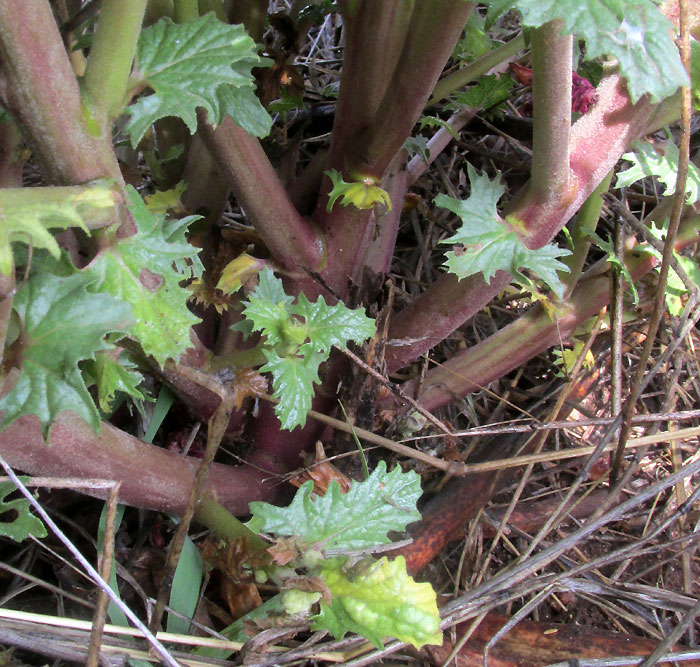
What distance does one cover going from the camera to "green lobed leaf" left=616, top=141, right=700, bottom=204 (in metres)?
0.84

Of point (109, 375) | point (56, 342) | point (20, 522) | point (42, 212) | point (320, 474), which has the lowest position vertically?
point (320, 474)

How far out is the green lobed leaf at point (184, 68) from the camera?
57cm

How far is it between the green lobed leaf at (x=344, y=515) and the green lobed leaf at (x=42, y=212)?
369 millimetres

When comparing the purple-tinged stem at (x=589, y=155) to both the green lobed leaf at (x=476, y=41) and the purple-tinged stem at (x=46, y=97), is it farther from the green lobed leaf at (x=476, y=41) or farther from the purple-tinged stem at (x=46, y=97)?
the purple-tinged stem at (x=46, y=97)

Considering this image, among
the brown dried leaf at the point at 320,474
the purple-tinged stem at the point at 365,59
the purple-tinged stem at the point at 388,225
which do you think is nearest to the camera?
the purple-tinged stem at the point at 365,59

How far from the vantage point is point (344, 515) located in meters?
0.72

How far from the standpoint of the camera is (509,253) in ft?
2.52

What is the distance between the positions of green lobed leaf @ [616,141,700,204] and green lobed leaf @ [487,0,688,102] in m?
0.35

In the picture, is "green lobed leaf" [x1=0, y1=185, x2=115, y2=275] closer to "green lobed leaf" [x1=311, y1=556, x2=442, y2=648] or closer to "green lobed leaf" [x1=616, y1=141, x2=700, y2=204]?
"green lobed leaf" [x1=311, y1=556, x2=442, y2=648]

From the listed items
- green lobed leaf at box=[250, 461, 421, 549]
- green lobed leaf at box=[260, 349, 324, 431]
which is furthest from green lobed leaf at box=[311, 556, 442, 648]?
green lobed leaf at box=[260, 349, 324, 431]

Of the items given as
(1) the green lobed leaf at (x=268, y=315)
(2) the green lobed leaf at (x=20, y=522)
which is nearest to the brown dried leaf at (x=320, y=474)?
(1) the green lobed leaf at (x=268, y=315)

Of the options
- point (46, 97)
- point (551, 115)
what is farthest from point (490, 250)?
point (46, 97)

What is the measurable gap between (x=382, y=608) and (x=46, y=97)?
550mm

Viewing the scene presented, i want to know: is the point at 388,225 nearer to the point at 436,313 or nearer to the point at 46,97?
the point at 436,313
